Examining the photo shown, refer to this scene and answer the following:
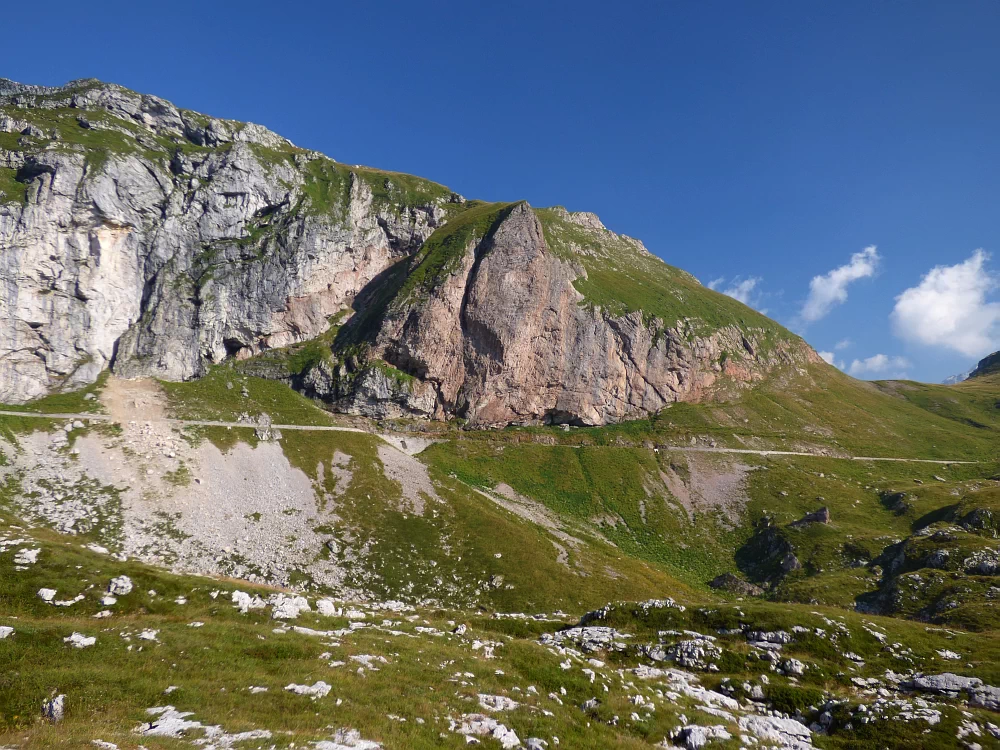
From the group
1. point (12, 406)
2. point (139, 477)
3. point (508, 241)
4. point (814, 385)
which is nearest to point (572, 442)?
point (508, 241)

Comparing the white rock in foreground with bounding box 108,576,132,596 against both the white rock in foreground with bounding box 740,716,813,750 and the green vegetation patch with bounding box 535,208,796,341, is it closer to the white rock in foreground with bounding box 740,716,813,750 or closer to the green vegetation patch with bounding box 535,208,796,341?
the white rock in foreground with bounding box 740,716,813,750

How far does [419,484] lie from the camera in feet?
255

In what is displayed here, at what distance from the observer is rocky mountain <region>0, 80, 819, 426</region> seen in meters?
101

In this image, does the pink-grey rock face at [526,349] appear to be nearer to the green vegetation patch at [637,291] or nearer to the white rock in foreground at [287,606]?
the green vegetation patch at [637,291]

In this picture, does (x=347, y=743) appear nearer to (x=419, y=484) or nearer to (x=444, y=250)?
(x=419, y=484)

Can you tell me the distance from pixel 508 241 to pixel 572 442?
62048 mm

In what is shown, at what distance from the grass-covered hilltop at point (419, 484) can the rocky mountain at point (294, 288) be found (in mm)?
866

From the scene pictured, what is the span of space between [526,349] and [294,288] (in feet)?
225

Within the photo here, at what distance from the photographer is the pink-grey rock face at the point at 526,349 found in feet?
400

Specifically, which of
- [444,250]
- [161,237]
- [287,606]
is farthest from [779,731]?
[161,237]

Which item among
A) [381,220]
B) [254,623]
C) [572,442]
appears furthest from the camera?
[381,220]

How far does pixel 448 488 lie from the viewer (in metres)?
77.9

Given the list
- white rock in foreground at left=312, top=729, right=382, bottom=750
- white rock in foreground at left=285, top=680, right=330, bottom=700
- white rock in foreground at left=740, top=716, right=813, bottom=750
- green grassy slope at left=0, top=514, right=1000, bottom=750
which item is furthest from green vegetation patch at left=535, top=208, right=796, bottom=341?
white rock in foreground at left=312, top=729, right=382, bottom=750

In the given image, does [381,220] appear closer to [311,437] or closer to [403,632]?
[311,437]
